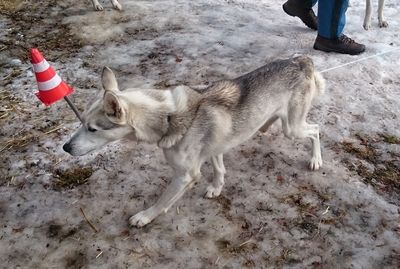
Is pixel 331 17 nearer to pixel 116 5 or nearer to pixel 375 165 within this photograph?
pixel 375 165

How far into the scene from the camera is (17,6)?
7.38 m

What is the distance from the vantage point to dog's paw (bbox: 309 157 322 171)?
414cm

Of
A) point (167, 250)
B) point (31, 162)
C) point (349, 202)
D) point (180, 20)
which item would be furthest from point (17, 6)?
point (349, 202)

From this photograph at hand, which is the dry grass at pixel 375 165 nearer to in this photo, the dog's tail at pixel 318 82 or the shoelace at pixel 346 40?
the dog's tail at pixel 318 82

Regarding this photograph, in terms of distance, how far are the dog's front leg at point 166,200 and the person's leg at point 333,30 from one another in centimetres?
355

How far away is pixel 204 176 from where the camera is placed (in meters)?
4.14

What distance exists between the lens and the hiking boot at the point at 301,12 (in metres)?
6.41

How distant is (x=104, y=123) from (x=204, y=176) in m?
1.44

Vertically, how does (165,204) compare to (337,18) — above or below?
below

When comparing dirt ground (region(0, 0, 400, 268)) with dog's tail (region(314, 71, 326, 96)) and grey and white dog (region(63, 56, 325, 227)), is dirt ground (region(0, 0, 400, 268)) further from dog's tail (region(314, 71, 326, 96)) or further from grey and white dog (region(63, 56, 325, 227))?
dog's tail (region(314, 71, 326, 96))

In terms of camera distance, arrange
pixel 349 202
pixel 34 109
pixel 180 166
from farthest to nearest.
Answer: pixel 34 109 < pixel 349 202 < pixel 180 166

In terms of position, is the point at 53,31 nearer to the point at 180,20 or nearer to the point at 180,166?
the point at 180,20

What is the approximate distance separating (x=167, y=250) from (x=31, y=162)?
1.82 metres

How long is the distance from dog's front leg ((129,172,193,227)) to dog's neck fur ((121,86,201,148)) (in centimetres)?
39
